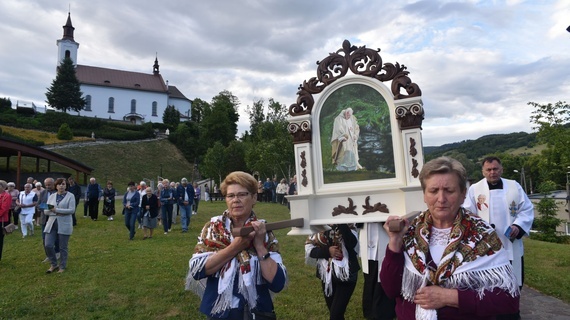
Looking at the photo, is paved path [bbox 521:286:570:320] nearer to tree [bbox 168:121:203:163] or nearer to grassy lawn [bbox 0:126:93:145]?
grassy lawn [bbox 0:126:93:145]

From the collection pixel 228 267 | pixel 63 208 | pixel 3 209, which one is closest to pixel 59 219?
pixel 63 208

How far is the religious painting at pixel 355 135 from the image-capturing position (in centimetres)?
350

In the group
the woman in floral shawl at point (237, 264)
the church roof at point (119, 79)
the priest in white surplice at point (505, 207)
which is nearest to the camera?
the woman in floral shawl at point (237, 264)

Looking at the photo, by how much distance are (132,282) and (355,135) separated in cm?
632

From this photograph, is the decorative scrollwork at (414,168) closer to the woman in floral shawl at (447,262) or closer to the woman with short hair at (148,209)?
the woman in floral shawl at (447,262)

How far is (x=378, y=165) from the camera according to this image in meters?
3.52

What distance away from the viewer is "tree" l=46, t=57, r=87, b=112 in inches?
2876

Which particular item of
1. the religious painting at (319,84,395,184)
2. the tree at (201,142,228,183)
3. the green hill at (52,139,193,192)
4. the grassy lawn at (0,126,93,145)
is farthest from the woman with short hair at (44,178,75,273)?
the grassy lawn at (0,126,93,145)

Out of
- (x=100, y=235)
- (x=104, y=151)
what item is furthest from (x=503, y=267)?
(x=104, y=151)

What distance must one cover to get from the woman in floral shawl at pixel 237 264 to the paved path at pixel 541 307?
4940 mm

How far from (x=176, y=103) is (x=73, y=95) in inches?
1130

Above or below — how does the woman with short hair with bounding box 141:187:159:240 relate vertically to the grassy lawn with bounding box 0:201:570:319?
above

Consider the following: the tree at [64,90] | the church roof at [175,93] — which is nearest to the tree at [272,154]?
the tree at [64,90]

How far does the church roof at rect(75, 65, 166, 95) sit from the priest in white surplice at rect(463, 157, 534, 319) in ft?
313
